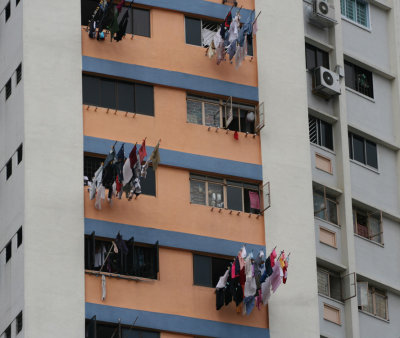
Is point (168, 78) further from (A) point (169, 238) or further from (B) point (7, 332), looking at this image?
(B) point (7, 332)

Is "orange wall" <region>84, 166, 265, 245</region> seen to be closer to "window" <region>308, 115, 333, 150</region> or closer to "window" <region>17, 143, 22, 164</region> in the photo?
"window" <region>17, 143, 22, 164</region>

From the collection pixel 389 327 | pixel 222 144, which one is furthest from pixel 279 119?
pixel 389 327

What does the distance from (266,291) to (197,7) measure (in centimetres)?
1134

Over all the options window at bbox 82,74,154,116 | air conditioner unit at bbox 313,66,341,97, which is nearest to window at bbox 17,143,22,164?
window at bbox 82,74,154,116

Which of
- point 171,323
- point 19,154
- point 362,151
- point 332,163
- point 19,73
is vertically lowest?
point 171,323

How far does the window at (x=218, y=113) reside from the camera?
6512 centimetres

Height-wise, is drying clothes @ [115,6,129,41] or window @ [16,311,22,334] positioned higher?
drying clothes @ [115,6,129,41]

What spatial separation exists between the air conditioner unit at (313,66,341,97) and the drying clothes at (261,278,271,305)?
911 centimetres

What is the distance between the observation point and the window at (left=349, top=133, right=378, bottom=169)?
68219 millimetres

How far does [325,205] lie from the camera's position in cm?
6612

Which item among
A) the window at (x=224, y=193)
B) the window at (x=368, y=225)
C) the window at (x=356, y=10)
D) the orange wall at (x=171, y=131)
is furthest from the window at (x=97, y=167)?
the window at (x=356, y=10)

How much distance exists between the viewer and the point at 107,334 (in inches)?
2372

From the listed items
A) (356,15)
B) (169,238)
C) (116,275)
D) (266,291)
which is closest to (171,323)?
(116,275)

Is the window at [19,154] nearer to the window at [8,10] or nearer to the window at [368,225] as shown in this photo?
the window at [8,10]
